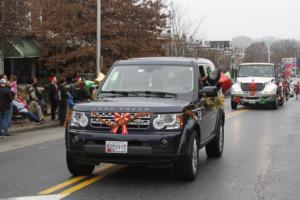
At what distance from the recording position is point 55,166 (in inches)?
374

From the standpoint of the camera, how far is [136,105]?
24.6 feet

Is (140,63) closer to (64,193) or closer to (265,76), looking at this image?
(64,193)

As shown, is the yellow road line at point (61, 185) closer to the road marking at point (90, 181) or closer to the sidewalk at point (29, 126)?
the road marking at point (90, 181)

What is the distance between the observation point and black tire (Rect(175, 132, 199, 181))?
7.67 metres

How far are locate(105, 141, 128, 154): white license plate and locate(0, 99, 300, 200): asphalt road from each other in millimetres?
562

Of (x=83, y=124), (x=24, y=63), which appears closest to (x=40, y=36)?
(x=24, y=63)

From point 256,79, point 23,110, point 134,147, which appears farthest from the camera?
point 256,79

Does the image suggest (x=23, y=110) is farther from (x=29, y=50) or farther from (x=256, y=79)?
(x=256, y=79)

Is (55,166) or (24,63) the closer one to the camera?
(55,166)

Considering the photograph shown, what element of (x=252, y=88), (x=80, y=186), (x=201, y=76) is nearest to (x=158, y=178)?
(x=80, y=186)

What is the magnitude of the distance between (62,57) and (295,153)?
1979cm

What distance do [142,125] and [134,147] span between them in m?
0.34

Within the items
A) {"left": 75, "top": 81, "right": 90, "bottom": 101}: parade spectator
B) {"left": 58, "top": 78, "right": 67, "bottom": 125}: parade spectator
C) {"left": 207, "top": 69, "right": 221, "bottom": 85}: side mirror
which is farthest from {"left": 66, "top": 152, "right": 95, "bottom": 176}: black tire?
{"left": 58, "top": 78, "right": 67, "bottom": 125}: parade spectator

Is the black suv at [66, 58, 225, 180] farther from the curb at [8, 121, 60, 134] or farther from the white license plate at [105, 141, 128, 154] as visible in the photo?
the curb at [8, 121, 60, 134]
